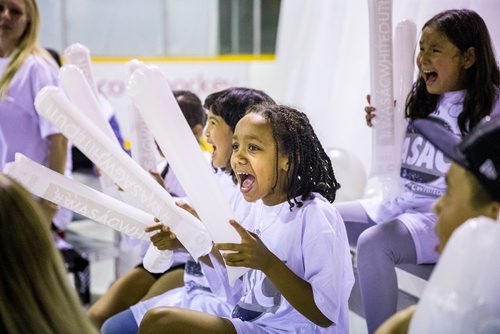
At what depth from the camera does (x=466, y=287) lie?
3.55 ft

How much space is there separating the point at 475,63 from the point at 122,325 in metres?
1.14

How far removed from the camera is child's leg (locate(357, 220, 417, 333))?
1931 millimetres

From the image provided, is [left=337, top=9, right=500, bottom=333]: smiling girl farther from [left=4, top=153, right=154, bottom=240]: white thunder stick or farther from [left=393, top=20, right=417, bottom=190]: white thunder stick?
[left=4, top=153, right=154, bottom=240]: white thunder stick

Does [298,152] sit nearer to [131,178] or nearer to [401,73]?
[131,178]

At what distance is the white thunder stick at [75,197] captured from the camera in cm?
164

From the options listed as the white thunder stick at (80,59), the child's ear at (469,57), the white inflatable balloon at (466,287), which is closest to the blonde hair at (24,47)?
the white thunder stick at (80,59)

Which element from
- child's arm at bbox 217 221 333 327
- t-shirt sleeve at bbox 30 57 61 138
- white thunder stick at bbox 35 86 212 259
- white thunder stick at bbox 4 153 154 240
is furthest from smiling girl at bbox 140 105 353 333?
t-shirt sleeve at bbox 30 57 61 138

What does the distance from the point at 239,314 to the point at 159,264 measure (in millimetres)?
254

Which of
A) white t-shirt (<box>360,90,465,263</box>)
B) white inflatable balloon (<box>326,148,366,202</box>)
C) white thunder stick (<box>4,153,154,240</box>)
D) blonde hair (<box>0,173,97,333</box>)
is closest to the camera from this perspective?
blonde hair (<box>0,173,97,333</box>)

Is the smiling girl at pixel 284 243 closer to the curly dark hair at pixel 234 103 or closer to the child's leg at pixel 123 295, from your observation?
the curly dark hair at pixel 234 103

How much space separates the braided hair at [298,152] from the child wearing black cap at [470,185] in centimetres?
50

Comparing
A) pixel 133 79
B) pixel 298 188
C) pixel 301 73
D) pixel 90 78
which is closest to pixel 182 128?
pixel 133 79

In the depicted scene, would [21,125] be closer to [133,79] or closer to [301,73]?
[133,79]

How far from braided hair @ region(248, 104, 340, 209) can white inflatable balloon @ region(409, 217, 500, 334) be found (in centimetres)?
59
